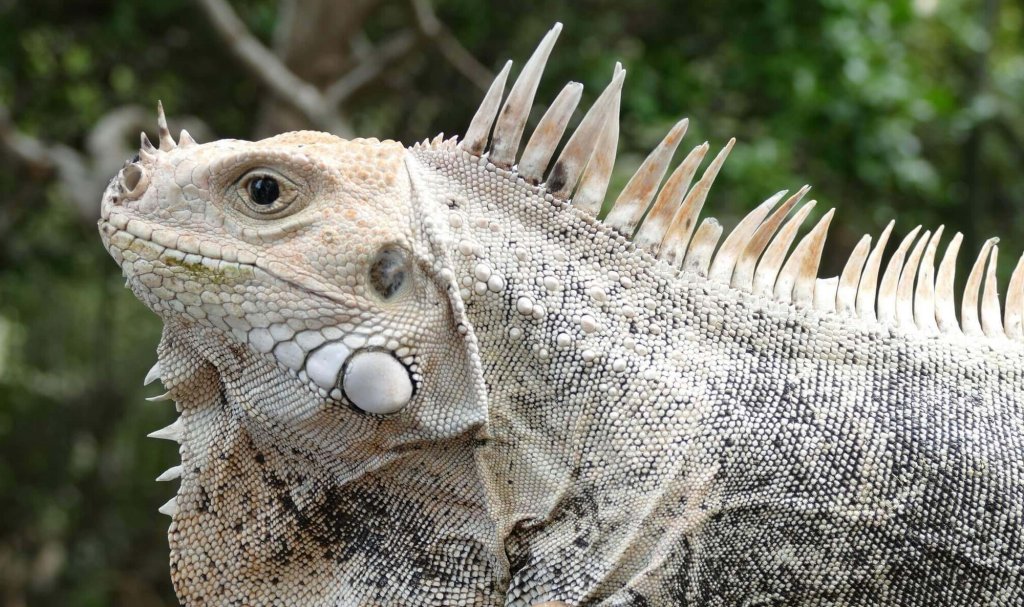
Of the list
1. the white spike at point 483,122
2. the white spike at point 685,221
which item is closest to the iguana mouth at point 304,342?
the white spike at point 483,122

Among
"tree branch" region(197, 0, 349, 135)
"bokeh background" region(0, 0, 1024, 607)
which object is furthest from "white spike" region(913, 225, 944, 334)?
"tree branch" region(197, 0, 349, 135)

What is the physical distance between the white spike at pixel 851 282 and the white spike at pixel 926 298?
0.14 metres

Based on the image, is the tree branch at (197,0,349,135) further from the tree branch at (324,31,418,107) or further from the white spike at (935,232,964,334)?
the white spike at (935,232,964,334)

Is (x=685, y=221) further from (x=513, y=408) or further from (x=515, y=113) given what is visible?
(x=513, y=408)

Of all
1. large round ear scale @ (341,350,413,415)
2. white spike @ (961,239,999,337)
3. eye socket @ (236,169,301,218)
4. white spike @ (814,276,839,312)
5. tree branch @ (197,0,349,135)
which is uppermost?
tree branch @ (197,0,349,135)

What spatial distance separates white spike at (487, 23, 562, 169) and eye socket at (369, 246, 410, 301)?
A: 0.36 m

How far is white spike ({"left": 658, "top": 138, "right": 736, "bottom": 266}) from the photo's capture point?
2324 mm

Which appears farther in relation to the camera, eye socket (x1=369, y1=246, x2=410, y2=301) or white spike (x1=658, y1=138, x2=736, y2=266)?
white spike (x1=658, y1=138, x2=736, y2=266)

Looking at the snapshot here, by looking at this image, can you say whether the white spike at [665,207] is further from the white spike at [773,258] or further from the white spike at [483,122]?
the white spike at [483,122]

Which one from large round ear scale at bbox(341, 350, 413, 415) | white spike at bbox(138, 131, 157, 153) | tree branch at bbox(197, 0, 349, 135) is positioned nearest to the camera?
large round ear scale at bbox(341, 350, 413, 415)

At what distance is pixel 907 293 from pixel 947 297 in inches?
4.8

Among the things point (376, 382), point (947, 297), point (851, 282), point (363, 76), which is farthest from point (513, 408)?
point (363, 76)

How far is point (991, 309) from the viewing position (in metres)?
2.50

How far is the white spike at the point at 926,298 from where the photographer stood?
7.80 ft
